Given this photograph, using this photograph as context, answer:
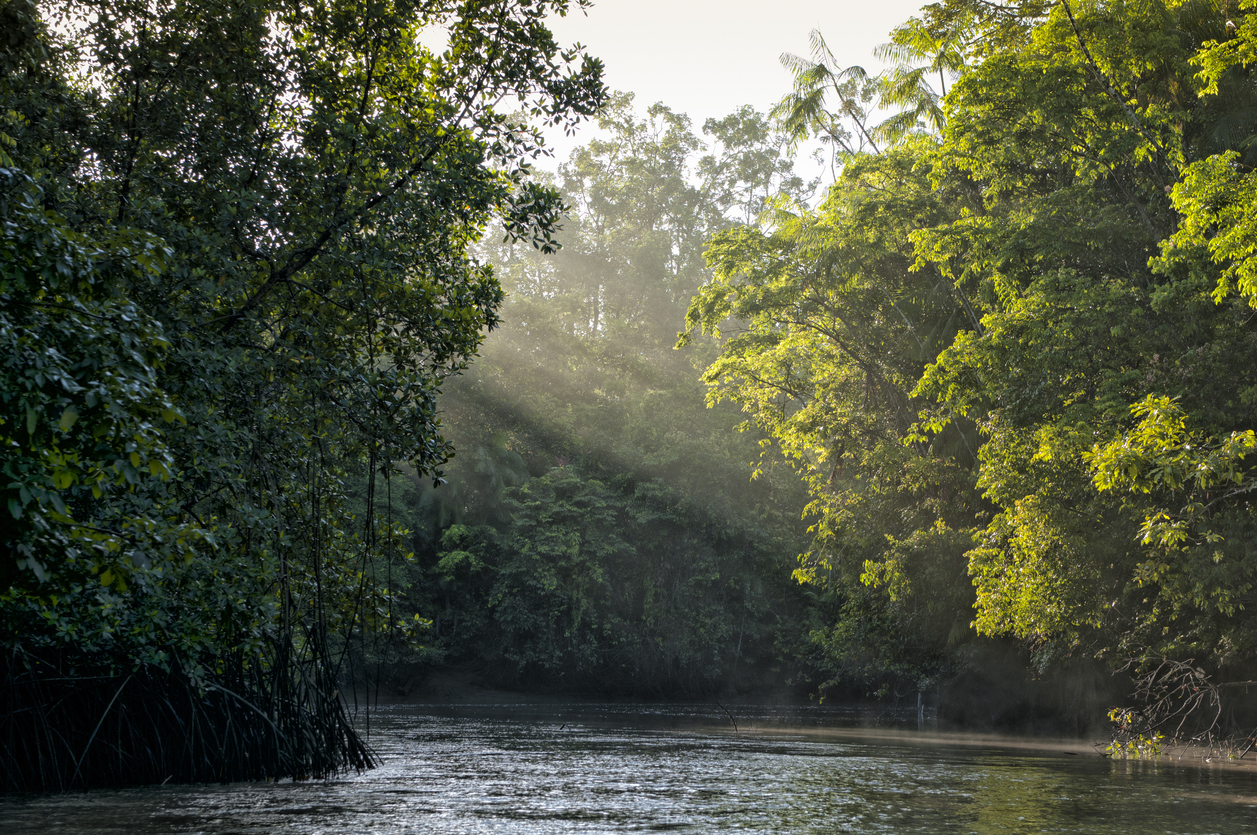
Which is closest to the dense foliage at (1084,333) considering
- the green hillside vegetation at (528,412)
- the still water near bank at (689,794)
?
the green hillside vegetation at (528,412)

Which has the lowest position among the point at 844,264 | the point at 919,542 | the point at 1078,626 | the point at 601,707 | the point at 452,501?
the point at 601,707

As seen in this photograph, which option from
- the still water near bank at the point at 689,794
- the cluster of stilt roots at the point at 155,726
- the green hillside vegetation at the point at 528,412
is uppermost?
the green hillside vegetation at the point at 528,412

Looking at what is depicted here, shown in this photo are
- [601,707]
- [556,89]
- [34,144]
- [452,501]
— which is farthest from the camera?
[452,501]

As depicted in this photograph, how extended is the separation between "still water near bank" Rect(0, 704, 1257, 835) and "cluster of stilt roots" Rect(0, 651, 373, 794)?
339 mm

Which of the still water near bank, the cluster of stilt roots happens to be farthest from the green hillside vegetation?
the still water near bank

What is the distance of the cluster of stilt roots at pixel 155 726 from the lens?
8.70m

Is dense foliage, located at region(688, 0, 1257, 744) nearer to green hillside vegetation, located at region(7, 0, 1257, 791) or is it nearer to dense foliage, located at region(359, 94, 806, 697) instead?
green hillside vegetation, located at region(7, 0, 1257, 791)

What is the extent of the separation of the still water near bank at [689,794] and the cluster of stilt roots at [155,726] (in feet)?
1.11

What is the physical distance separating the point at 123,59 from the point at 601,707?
78.3 feet

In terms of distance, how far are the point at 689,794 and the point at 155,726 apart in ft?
17.4

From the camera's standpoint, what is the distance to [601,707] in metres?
29.5

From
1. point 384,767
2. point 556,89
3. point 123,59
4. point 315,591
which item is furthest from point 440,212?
point 384,767

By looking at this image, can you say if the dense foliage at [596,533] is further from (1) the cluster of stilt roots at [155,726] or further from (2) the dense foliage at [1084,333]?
(1) the cluster of stilt roots at [155,726]

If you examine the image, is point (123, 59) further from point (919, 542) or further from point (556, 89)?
point (919, 542)
